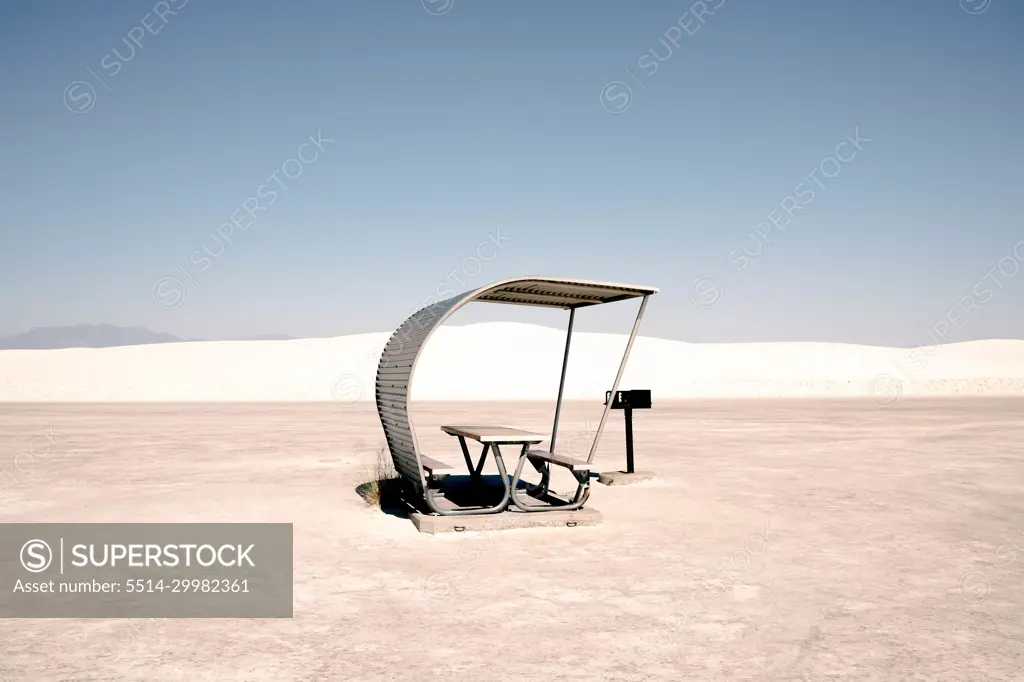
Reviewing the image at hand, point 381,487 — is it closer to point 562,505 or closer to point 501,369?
point 562,505

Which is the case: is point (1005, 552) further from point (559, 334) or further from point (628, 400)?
point (559, 334)

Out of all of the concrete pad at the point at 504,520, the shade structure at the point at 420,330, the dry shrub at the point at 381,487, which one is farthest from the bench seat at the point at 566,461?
the dry shrub at the point at 381,487

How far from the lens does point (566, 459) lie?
8.61 metres

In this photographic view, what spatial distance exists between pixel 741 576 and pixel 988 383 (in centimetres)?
5982

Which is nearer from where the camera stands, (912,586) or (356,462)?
(912,586)

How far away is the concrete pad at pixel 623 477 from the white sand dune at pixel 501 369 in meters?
35.3

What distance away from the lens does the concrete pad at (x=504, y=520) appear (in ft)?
26.2

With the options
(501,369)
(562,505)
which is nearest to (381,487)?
(562,505)

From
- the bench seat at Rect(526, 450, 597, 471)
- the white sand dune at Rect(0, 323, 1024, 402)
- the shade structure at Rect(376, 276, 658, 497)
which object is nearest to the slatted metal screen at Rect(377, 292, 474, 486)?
the shade structure at Rect(376, 276, 658, 497)

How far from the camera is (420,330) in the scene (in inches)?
346

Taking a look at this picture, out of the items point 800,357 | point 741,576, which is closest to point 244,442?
point 741,576

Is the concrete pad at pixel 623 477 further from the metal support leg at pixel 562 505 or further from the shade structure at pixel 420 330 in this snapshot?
the shade structure at pixel 420 330

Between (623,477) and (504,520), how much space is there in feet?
12.5

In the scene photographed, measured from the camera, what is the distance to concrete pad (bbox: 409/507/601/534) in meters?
7.98
